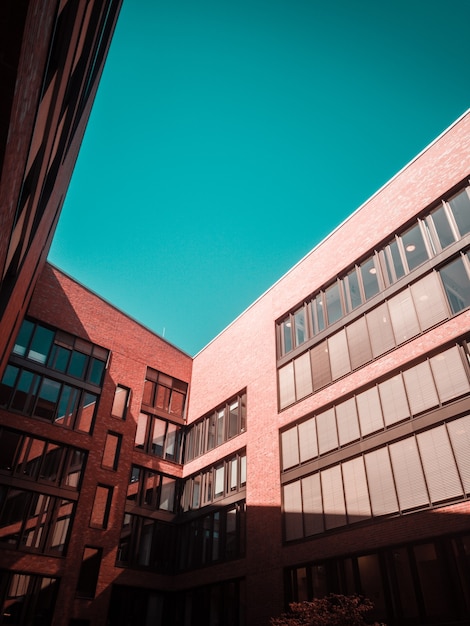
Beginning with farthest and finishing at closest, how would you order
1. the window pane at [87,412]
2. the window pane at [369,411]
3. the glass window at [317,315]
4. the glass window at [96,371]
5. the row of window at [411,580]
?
the glass window at [96,371] → the window pane at [87,412] → the glass window at [317,315] → the window pane at [369,411] → the row of window at [411,580]

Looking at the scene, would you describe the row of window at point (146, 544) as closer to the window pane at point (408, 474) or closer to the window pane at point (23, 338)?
the window pane at point (23, 338)

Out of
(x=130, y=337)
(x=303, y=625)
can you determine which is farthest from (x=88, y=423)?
(x=303, y=625)

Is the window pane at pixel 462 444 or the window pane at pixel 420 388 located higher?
the window pane at pixel 420 388

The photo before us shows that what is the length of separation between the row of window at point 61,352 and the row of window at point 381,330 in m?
11.3

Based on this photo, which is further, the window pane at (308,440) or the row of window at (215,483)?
the row of window at (215,483)

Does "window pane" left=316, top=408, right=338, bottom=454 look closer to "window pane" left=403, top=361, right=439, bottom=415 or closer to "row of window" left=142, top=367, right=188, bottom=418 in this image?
"window pane" left=403, top=361, right=439, bottom=415

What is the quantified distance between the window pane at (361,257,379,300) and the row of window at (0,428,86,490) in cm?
1703

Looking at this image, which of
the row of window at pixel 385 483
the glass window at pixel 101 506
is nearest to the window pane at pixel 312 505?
the row of window at pixel 385 483

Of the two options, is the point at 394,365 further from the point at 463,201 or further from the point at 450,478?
the point at 463,201

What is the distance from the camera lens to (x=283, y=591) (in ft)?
62.7

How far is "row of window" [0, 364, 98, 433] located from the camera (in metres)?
24.1

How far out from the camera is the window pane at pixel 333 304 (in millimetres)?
23344

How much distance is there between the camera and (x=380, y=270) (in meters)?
22.0

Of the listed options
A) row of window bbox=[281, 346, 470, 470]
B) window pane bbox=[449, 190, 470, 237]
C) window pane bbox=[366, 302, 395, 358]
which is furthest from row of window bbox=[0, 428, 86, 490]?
window pane bbox=[449, 190, 470, 237]
